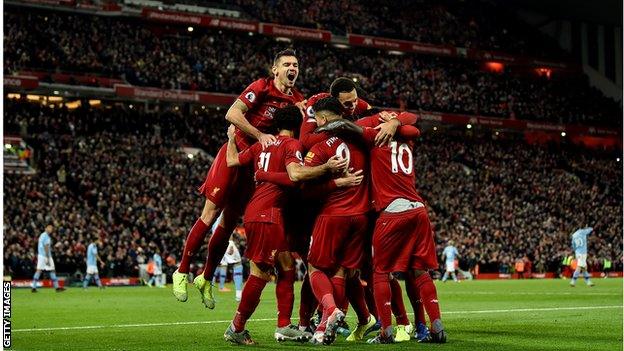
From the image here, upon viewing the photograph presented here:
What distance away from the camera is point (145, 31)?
182ft

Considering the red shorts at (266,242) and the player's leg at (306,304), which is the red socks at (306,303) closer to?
the player's leg at (306,304)

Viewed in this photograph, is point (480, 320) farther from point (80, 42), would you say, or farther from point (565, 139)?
point (565, 139)

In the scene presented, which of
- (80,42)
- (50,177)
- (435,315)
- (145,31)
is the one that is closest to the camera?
(435,315)

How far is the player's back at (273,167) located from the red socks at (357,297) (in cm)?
137

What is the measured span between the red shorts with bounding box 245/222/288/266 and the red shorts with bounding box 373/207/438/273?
1.00 m

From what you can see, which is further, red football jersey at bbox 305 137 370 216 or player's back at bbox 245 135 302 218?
player's back at bbox 245 135 302 218

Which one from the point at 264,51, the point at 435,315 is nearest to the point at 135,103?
→ the point at 264,51

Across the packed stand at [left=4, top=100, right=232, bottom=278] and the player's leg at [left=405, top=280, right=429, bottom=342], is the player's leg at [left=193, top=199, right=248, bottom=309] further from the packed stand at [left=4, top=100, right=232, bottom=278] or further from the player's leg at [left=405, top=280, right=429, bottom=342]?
the packed stand at [left=4, top=100, right=232, bottom=278]

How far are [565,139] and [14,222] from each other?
43.3 meters

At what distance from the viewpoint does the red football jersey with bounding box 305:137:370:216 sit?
1003 centimetres

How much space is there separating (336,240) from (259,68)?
47.6 m

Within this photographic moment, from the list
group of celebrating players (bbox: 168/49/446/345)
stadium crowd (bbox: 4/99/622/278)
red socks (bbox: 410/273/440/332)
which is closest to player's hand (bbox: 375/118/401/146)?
Answer: group of celebrating players (bbox: 168/49/446/345)

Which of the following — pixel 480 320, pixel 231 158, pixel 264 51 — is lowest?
pixel 480 320

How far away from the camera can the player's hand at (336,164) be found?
9875 millimetres
